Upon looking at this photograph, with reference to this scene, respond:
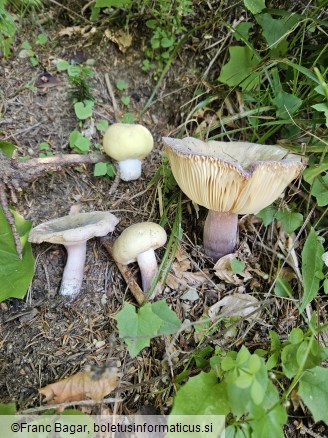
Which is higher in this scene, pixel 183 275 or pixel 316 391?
pixel 183 275

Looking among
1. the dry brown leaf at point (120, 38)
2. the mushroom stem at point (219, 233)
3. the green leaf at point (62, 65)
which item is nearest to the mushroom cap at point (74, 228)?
the mushroom stem at point (219, 233)

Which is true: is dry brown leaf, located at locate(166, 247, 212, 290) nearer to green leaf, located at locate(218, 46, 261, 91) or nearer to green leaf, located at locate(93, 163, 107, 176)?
green leaf, located at locate(93, 163, 107, 176)

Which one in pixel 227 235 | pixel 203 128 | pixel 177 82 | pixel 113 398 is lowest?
pixel 113 398

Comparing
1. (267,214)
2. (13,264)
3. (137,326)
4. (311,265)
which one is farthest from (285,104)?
(13,264)

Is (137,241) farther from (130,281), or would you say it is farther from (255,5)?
(255,5)

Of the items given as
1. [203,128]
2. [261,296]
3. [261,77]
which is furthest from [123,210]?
[261,77]

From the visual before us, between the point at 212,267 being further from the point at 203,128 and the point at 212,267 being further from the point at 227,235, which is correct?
the point at 203,128

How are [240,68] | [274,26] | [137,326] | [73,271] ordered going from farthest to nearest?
[240,68], [274,26], [73,271], [137,326]

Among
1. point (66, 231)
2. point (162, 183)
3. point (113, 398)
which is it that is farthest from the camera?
point (162, 183)
